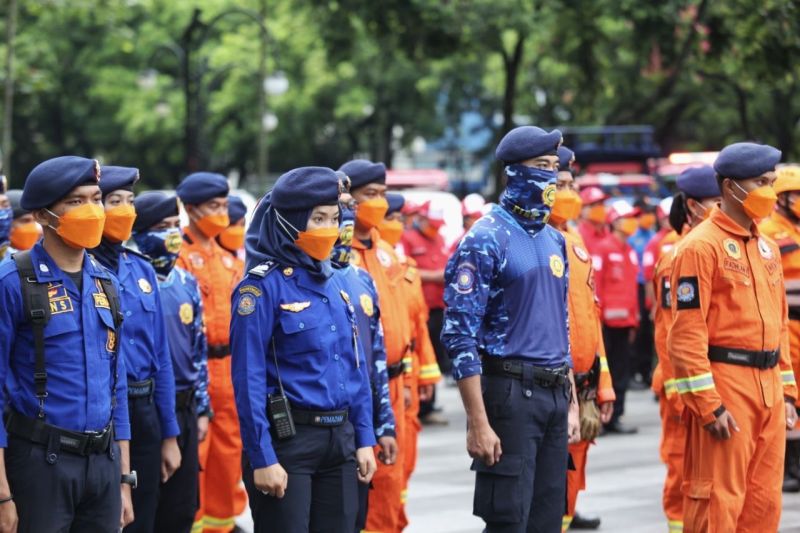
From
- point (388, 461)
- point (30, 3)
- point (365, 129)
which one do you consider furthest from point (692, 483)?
point (365, 129)

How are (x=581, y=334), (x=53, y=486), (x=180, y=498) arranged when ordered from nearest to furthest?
(x=53, y=486), (x=180, y=498), (x=581, y=334)

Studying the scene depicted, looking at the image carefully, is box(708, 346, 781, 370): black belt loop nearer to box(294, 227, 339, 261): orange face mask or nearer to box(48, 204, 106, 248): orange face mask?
box(294, 227, 339, 261): orange face mask

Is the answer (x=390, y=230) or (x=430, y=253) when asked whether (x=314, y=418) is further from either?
(x=430, y=253)

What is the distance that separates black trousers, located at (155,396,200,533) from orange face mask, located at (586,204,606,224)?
763cm

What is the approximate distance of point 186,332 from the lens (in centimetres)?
803

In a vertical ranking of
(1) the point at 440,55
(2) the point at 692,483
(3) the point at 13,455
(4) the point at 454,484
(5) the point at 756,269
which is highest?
(1) the point at 440,55

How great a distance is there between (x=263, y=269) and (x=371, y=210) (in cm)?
248

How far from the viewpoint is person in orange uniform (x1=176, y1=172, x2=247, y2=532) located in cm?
900

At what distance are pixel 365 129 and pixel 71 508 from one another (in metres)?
39.6

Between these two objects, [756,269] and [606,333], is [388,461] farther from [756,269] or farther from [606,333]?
[606,333]

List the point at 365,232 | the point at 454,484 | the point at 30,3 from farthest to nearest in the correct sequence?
1. the point at 30,3
2. the point at 454,484
3. the point at 365,232

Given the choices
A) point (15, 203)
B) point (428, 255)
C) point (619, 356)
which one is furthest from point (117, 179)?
point (428, 255)

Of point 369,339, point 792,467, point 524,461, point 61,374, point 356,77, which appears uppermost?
point 356,77

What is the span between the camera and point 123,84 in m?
45.9
